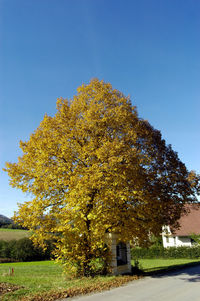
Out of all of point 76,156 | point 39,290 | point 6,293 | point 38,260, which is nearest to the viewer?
point 6,293

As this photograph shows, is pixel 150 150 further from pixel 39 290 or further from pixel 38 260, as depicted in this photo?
pixel 38 260

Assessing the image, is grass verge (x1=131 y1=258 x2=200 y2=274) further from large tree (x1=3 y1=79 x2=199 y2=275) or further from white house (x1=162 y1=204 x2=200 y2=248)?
white house (x1=162 y1=204 x2=200 y2=248)

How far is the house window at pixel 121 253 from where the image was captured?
48.6ft

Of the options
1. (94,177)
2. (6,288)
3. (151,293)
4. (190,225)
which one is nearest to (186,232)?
(190,225)

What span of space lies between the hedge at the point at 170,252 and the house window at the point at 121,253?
Result: 12.7m

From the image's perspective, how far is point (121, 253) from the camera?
15.3 m

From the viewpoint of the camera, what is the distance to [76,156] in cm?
1338

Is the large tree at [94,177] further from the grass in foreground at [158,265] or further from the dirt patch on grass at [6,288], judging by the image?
the grass in foreground at [158,265]

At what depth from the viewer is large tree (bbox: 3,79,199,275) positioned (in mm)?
11484

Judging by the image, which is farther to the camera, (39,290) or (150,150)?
(150,150)

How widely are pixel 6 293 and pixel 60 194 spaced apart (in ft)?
17.0

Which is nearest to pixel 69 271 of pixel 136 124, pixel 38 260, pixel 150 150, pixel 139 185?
pixel 139 185

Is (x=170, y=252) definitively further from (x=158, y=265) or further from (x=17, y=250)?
(x=17, y=250)

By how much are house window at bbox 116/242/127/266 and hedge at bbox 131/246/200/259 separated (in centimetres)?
1274
